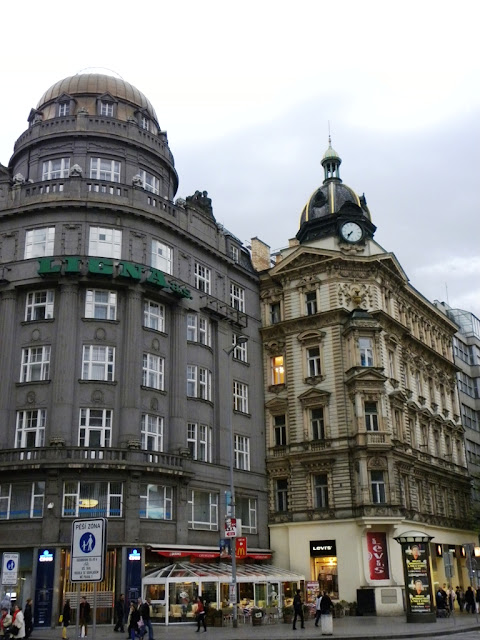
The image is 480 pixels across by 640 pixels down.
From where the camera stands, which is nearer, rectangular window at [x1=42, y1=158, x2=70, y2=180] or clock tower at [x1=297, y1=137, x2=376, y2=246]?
rectangular window at [x1=42, y1=158, x2=70, y2=180]

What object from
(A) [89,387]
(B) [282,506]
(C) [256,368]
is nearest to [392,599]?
(B) [282,506]

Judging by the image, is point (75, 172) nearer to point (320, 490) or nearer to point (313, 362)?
point (313, 362)

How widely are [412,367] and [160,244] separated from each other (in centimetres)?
2350

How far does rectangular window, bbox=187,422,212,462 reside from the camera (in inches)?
1805

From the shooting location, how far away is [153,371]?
146 feet

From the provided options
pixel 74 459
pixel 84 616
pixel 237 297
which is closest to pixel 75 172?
pixel 237 297

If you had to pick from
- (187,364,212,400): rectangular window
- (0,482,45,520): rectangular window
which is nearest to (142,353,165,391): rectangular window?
(187,364,212,400): rectangular window

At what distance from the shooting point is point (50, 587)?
37219mm

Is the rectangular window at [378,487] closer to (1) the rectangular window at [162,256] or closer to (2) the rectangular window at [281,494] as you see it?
(2) the rectangular window at [281,494]

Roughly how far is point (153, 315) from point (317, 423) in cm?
1406

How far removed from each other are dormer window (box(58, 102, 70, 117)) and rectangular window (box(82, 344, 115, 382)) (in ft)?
61.3

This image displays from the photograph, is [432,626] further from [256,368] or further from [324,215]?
[324,215]

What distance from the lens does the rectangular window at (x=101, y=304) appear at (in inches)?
1703

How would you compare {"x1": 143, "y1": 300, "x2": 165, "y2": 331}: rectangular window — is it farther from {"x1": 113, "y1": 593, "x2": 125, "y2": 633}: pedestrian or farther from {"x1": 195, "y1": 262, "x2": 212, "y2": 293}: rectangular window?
{"x1": 113, "y1": 593, "x2": 125, "y2": 633}: pedestrian
